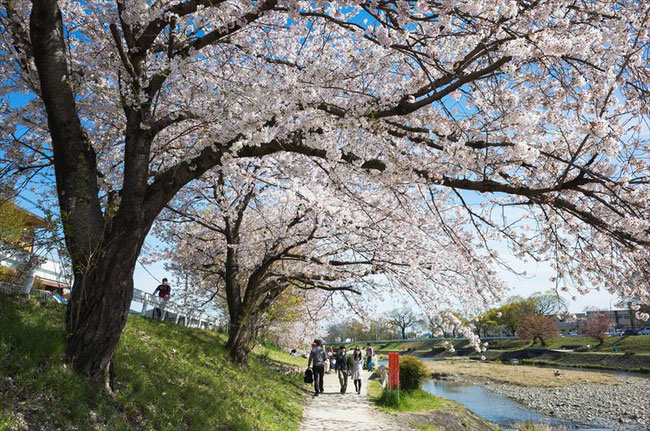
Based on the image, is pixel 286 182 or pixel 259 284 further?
pixel 259 284

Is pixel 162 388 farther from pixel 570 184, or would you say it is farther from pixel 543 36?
pixel 543 36

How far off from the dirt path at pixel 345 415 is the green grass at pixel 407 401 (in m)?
0.33

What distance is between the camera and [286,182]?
882 cm

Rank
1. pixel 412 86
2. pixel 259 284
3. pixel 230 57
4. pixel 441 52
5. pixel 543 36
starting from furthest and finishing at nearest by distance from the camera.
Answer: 1. pixel 259 284
2. pixel 230 57
3. pixel 412 86
4. pixel 441 52
5. pixel 543 36

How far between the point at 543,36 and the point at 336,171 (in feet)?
10.7

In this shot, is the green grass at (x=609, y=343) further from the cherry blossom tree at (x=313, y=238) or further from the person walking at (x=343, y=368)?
the cherry blossom tree at (x=313, y=238)

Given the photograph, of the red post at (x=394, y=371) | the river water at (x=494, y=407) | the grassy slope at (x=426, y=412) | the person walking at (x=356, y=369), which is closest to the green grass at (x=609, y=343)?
the river water at (x=494, y=407)

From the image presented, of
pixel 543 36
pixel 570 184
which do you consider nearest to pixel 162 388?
pixel 570 184

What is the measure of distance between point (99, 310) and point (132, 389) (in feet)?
4.86

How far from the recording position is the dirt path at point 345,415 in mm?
8051

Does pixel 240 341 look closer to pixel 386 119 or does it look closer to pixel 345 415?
pixel 345 415

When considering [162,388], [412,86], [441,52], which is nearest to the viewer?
[441,52]

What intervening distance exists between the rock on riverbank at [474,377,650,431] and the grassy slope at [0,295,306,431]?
1744 centimetres

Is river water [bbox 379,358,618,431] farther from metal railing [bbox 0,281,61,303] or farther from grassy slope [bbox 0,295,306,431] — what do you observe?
metal railing [bbox 0,281,61,303]
